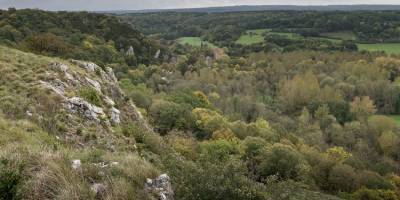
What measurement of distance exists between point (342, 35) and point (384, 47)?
28.2 m

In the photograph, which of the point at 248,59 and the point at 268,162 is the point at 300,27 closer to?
the point at 248,59

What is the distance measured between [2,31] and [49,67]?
63.5 m

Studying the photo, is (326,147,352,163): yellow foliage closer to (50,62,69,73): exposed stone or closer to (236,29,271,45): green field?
(50,62,69,73): exposed stone

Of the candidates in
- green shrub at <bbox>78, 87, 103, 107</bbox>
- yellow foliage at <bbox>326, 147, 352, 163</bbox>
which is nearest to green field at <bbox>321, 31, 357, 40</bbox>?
yellow foliage at <bbox>326, 147, 352, 163</bbox>

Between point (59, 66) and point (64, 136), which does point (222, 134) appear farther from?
point (64, 136)

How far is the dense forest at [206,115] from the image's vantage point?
Answer: 9141 millimetres

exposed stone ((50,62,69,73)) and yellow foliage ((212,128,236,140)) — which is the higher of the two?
exposed stone ((50,62,69,73))

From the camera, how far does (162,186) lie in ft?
29.7

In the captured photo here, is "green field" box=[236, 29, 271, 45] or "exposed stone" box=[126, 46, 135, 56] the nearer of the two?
"exposed stone" box=[126, 46, 135, 56]

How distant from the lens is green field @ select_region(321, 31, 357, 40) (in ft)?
541

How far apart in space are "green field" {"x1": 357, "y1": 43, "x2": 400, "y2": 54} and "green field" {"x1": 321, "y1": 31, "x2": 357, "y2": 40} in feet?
45.5

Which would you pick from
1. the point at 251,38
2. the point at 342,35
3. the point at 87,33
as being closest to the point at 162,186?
the point at 87,33

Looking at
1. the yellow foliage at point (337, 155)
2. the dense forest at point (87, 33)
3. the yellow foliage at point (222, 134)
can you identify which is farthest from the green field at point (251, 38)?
the yellow foliage at point (222, 134)

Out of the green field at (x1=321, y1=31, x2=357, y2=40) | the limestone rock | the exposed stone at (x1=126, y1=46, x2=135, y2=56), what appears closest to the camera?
the limestone rock
